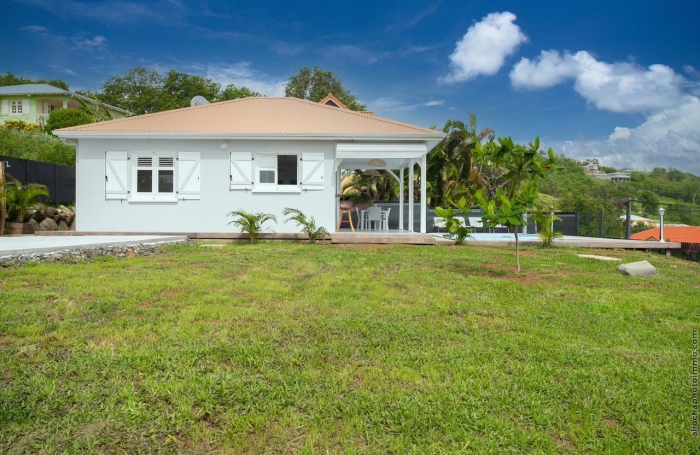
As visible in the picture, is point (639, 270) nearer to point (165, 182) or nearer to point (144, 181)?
point (165, 182)

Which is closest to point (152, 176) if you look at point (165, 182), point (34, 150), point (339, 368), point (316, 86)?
point (165, 182)

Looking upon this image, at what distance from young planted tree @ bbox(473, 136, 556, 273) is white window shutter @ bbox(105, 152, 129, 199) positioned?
10422 mm

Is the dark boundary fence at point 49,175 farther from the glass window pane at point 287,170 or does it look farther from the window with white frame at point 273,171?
the glass window pane at point 287,170

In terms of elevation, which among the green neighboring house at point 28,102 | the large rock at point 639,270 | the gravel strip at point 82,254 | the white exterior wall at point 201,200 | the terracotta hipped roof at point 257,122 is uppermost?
the green neighboring house at point 28,102

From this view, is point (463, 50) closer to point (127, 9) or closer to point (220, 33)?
point (220, 33)

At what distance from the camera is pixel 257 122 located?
13273mm

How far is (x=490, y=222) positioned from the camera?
593cm

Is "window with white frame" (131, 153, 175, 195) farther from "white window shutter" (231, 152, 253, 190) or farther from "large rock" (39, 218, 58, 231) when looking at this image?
"large rock" (39, 218, 58, 231)

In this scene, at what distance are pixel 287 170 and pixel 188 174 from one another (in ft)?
9.31

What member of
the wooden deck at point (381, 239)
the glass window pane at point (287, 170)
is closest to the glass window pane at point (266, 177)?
the glass window pane at point (287, 170)

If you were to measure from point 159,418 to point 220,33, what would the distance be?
43.8 metres

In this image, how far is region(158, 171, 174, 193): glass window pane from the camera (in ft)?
41.6

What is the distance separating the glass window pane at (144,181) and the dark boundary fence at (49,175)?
378 cm

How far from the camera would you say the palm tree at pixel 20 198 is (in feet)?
38.2
